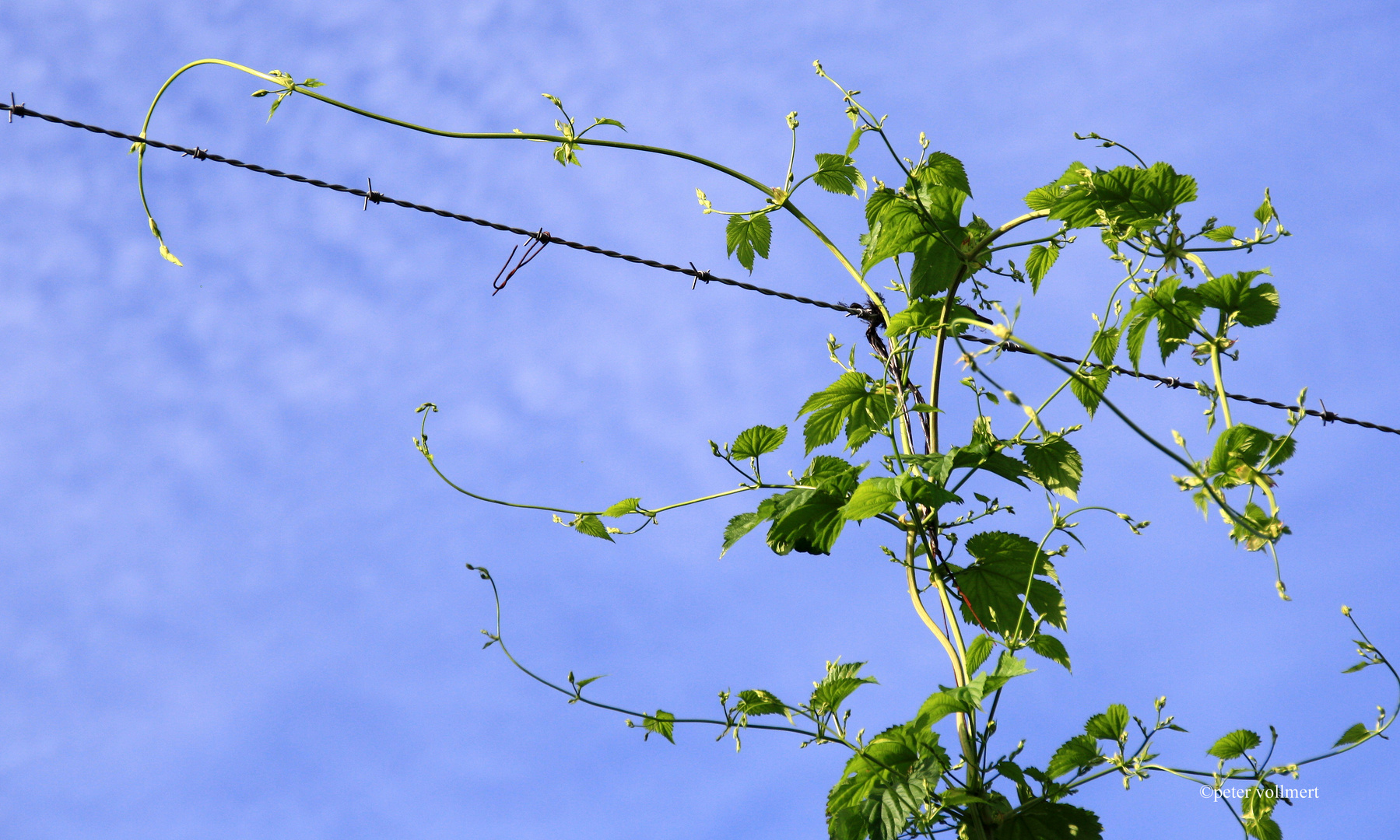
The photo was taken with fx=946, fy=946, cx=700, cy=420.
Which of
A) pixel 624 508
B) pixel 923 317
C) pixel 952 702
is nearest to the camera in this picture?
pixel 952 702

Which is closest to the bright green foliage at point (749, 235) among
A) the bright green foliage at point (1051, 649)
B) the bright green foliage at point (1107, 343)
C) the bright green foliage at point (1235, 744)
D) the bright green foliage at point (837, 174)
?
the bright green foliage at point (837, 174)

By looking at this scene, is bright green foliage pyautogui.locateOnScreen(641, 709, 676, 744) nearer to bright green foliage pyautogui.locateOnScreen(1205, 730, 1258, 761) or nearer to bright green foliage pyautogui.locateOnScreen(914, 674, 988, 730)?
bright green foliage pyautogui.locateOnScreen(914, 674, 988, 730)

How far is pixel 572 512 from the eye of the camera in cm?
218

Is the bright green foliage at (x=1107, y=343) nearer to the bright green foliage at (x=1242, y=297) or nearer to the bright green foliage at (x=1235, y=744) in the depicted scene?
the bright green foliage at (x=1242, y=297)

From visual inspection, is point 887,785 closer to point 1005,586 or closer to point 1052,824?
point 1052,824

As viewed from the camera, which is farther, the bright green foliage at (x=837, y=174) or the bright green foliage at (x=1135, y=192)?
the bright green foliage at (x=837, y=174)

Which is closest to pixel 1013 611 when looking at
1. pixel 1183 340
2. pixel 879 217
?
pixel 1183 340

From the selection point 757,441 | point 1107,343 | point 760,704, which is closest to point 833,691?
point 760,704

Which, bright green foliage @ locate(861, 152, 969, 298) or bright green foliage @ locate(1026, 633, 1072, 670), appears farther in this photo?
bright green foliage @ locate(861, 152, 969, 298)

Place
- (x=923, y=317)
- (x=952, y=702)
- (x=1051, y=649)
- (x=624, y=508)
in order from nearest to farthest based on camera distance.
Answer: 1. (x=952, y=702)
2. (x=1051, y=649)
3. (x=923, y=317)
4. (x=624, y=508)

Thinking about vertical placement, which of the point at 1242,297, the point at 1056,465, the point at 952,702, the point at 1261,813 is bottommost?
the point at 1261,813

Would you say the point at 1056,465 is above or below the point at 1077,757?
above

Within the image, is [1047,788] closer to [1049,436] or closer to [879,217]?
[1049,436]

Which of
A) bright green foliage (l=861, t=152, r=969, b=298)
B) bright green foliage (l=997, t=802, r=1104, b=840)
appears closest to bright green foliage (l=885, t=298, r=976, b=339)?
bright green foliage (l=861, t=152, r=969, b=298)
